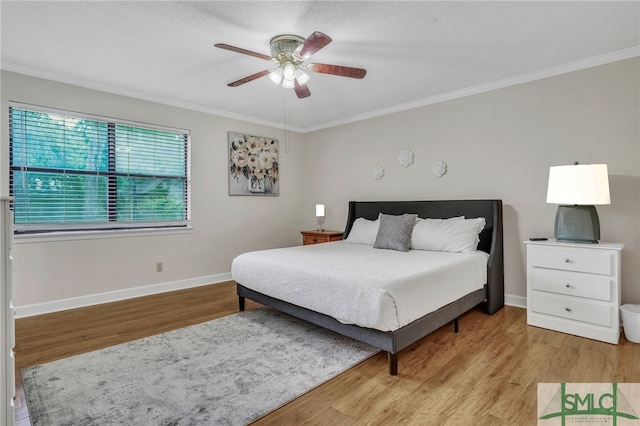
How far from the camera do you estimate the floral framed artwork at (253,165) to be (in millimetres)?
4916

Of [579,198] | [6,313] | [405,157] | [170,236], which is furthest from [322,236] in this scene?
[6,313]

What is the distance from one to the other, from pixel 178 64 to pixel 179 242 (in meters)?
2.25

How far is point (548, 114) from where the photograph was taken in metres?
3.30

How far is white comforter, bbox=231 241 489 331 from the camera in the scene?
2117 millimetres

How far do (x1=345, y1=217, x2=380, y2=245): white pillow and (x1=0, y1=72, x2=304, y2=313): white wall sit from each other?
5.46 ft

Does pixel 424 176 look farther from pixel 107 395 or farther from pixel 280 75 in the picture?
pixel 107 395

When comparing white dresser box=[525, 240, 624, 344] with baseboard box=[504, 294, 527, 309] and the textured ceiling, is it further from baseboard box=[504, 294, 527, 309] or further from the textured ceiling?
the textured ceiling

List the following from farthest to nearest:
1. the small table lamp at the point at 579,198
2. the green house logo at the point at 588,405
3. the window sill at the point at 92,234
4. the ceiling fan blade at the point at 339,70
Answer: the window sill at the point at 92,234 < the small table lamp at the point at 579,198 < the ceiling fan blade at the point at 339,70 < the green house logo at the point at 588,405

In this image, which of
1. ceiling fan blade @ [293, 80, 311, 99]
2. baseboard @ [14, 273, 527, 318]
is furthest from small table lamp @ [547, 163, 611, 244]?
ceiling fan blade @ [293, 80, 311, 99]

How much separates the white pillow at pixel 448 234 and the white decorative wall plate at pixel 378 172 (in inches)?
47.5

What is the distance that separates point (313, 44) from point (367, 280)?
163cm

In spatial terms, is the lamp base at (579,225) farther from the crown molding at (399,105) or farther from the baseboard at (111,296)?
the baseboard at (111,296)

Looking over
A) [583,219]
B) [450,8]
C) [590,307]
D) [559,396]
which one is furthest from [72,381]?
[583,219]

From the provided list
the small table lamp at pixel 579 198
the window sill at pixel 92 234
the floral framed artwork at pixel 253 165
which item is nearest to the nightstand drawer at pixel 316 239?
the floral framed artwork at pixel 253 165
